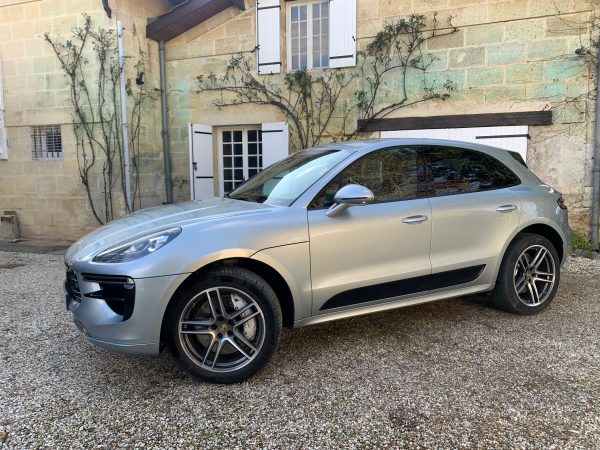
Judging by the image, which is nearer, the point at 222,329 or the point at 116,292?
the point at 116,292

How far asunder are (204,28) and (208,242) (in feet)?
24.3

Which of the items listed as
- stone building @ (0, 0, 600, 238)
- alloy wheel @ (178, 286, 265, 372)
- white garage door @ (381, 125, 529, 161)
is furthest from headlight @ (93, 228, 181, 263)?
stone building @ (0, 0, 600, 238)

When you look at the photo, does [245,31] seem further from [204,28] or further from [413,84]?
[413,84]

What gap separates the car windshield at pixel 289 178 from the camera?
3.50m

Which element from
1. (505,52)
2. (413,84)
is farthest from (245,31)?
(505,52)

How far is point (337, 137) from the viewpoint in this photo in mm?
8609

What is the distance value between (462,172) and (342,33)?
514cm

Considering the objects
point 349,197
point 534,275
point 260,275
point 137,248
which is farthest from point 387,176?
point 137,248

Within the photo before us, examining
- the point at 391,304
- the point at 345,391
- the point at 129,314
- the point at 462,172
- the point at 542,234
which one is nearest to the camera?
the point at 129,314

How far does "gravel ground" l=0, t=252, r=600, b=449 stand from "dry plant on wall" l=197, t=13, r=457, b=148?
16.0ft

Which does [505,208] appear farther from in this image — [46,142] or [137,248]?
[46,142]

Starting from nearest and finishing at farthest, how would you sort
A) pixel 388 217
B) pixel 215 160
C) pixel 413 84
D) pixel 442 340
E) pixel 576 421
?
pixel 576 421, pixel 388 217, pixel 442 340, pixel 413 84, pixel 215 160

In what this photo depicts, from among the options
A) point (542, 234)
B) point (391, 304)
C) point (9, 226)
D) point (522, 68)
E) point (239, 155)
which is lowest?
point (9, 226)

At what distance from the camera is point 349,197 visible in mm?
3184
